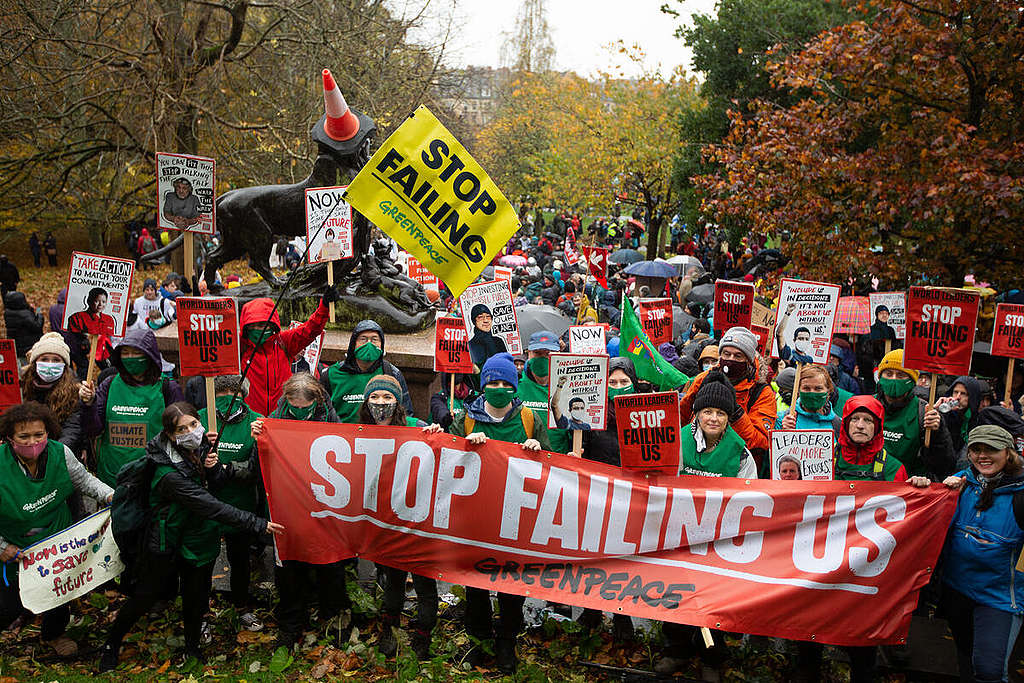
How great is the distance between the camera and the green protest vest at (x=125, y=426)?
6.13m

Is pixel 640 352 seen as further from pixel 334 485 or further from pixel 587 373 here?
pixel 334 485

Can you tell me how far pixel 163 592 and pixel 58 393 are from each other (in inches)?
→ 74.8

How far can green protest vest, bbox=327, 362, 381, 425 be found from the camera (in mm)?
6734

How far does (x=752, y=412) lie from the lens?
6.37 m

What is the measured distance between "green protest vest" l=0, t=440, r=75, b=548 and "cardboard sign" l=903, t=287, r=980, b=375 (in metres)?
5.89

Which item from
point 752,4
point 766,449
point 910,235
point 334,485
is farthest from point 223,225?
point 752,4

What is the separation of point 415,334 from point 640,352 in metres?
4.54

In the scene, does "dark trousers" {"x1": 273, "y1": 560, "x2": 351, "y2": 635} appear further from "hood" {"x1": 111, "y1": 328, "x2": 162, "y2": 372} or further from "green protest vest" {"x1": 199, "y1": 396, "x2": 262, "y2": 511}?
"hood" {"x1": 111, "y1": 328, "x2": 162, "y2": 372}

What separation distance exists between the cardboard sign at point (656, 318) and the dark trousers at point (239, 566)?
508 cm

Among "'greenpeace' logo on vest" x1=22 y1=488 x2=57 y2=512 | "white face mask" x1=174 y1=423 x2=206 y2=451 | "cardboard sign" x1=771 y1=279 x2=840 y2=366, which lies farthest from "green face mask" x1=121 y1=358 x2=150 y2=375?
"cardboard sign" x1=771 y1=279 x2=840 y2=366

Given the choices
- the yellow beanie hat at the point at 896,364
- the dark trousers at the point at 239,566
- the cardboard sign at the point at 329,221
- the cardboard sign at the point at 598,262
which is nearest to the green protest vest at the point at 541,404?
the dark trousers at the point at 239,566

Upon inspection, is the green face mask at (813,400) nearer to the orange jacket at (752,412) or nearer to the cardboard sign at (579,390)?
the orange jacket at (752,412)

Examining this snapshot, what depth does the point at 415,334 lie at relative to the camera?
1164cm

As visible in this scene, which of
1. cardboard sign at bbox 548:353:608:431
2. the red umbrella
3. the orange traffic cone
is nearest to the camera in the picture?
cardboard sign at bbox 548:353:608:431
